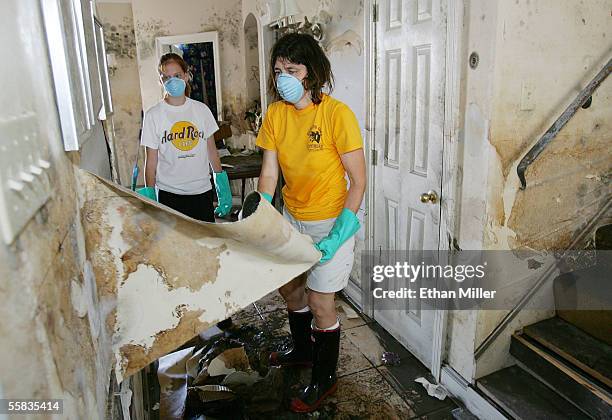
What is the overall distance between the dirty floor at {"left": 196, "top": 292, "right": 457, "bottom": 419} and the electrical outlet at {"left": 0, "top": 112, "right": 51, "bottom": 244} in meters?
1.88

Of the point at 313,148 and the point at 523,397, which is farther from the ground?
the point at 313,148

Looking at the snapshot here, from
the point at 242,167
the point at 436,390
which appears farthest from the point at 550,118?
the point at 242,167

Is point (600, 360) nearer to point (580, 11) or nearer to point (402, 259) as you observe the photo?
point (402, 259)

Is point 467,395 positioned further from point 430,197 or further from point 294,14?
point 294,14

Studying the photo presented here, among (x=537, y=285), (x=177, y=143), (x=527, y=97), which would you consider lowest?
(x=537, y=285)

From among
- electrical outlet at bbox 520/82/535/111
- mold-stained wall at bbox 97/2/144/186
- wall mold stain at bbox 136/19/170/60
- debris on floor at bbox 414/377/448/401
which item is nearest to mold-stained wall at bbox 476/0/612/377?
electrical outlet at bbox 520/82/535/111

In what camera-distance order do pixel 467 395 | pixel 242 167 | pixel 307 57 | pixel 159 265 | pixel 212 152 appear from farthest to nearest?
pixel 242 167, pixel 212 152, pixel 467 395, pixel 307 57, pixel 159 265

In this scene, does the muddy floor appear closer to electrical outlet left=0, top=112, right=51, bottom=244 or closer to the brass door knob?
the brass door knob

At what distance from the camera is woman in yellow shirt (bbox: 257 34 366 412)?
1.89m

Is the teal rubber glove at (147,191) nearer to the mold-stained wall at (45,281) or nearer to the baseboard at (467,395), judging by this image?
the mold-stained wall at (45,281)

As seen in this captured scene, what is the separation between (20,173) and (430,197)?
6.65 ft

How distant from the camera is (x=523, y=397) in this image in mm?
2117

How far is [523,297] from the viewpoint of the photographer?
Answer: 89.4 inches

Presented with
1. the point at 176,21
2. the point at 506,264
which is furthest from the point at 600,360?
the point at 176,21
